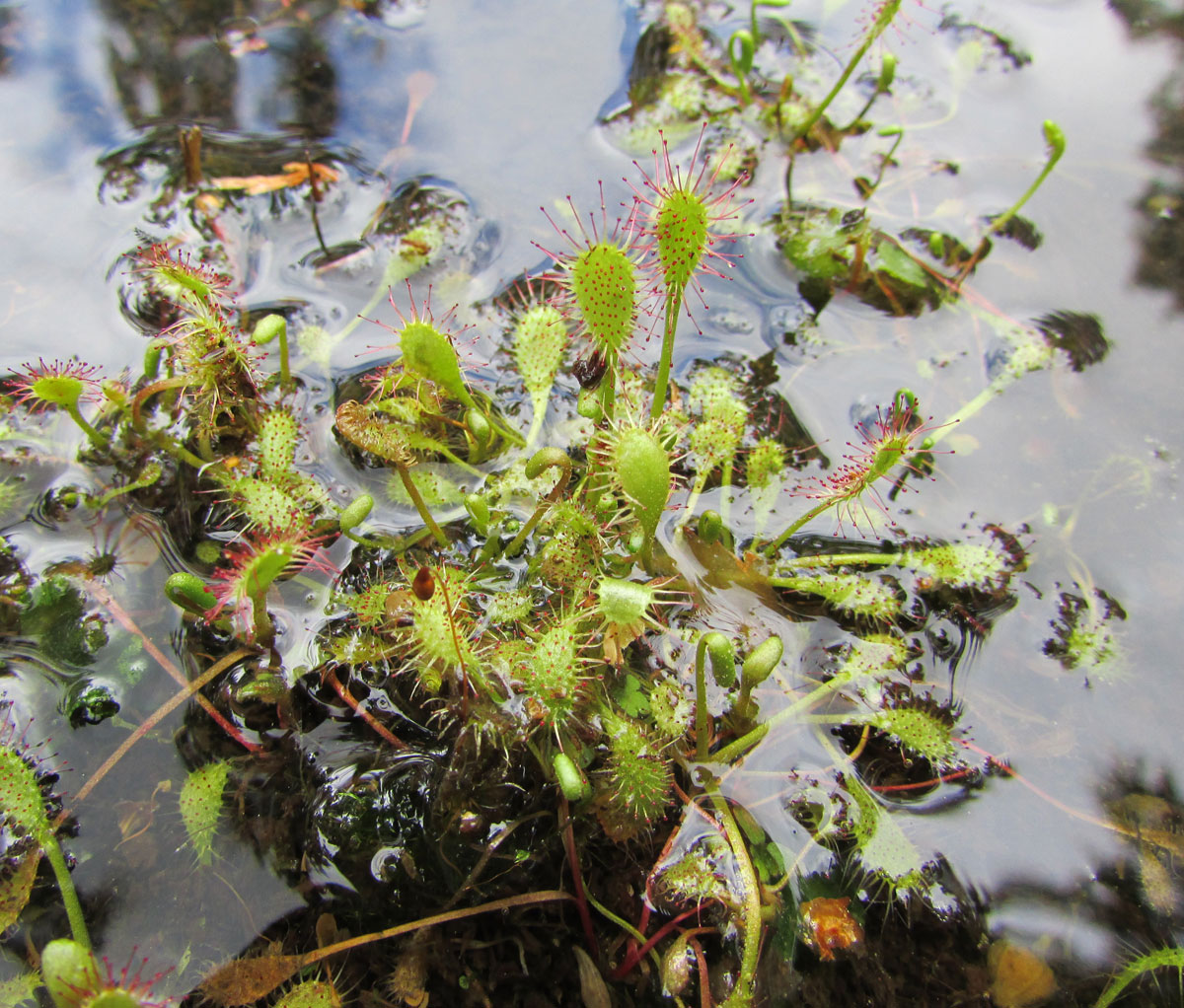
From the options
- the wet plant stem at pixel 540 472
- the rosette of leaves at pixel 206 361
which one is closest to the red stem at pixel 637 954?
the wet plant stem at pixel 540 472

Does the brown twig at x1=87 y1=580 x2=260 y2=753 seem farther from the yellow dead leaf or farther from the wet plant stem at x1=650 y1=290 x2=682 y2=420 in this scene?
the yellow dead leaf

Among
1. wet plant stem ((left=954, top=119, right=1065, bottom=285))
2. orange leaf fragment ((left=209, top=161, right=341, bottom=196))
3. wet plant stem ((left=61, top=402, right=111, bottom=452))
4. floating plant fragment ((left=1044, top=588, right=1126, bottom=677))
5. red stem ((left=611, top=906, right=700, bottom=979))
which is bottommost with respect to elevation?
red stem ((left=611, top=906, right=700, bottom=979))

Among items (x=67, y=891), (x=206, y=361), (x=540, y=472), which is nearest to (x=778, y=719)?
(x=540, y=472)

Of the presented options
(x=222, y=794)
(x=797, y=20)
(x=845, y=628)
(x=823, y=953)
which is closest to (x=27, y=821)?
(x=222, y=794)

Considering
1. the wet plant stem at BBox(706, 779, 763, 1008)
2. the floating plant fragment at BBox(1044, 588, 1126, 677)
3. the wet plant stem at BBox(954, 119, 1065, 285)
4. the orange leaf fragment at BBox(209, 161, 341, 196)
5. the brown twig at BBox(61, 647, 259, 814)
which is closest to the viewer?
the wet plant stem at BBox(706, 779, 763, 1008)

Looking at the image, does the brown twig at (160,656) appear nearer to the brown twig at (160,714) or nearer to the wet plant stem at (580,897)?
the brown twig at (160,714)

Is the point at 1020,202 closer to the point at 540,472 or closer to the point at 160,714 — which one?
the point at 540,472

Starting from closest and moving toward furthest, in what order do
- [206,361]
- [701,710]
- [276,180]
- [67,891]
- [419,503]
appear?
[67,891] → [701,710] → [419,503] → [206,361] → [276,180]

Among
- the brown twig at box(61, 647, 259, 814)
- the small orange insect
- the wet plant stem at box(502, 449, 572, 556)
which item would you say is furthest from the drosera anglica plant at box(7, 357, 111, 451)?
the small orange insect
